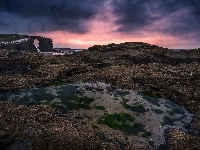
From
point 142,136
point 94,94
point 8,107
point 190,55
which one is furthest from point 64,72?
point 190,55

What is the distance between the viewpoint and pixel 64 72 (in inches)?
787

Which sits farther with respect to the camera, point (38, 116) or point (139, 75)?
point (139, 75)

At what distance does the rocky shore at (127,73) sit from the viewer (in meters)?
16.5

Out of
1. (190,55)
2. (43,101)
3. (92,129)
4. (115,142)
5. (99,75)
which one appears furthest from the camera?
(190,55)

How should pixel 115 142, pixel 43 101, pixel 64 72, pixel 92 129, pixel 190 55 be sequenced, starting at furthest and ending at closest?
1. pixel 190 55
2. pixel 64 72
3. pixel 43 101
4. pixel 92 129
5. pixel 115 142

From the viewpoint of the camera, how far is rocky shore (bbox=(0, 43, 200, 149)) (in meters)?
16.5

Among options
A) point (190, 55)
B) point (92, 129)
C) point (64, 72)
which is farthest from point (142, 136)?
point (190, 55)

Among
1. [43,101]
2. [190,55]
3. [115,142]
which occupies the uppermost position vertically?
[190,55]

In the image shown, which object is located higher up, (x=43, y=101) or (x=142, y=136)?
(x=43, y=101)

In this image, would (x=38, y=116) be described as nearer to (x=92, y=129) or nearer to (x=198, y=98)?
(x=92, y=129)

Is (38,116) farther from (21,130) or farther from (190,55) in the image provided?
(190,55)

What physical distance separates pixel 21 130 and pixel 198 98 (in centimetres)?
1193

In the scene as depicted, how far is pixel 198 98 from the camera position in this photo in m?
16.6

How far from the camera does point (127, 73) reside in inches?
792
